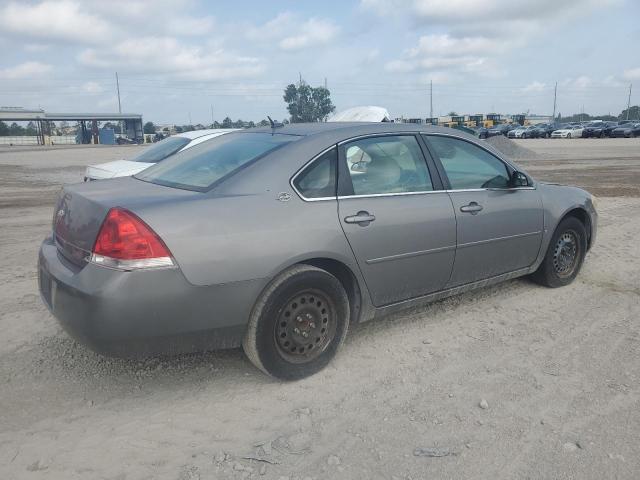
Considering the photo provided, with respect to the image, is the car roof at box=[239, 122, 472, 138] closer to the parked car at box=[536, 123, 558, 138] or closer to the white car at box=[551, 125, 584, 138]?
the white car at box=[551, 125, 584, 138]

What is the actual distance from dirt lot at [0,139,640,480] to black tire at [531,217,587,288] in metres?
0.43

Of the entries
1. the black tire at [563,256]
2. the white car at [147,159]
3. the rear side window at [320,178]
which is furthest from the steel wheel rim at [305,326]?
the white car at [147,159]

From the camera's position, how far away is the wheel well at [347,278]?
343 centimetres

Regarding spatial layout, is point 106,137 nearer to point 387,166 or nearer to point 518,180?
point 518,180

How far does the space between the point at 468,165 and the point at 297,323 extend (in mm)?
2043

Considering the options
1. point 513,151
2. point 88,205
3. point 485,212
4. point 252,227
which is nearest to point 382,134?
point 485,212

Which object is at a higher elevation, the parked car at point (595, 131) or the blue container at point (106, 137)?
the blue container at point (106, 137)

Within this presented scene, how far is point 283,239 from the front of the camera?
3.17 m

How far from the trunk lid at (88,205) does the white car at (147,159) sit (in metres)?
4.29

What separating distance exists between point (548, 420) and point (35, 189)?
1471 cm

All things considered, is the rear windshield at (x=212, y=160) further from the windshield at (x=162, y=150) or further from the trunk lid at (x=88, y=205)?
the windshield at (x=162, y=150)

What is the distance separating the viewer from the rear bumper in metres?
2.79

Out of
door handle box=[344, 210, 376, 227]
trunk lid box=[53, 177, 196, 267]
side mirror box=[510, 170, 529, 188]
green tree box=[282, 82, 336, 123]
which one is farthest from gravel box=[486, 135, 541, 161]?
green tree box=[282, 82, 336, 123]

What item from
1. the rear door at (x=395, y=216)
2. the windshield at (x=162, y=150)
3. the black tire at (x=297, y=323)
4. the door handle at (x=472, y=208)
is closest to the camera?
the black tire at (x=297, y=323)
